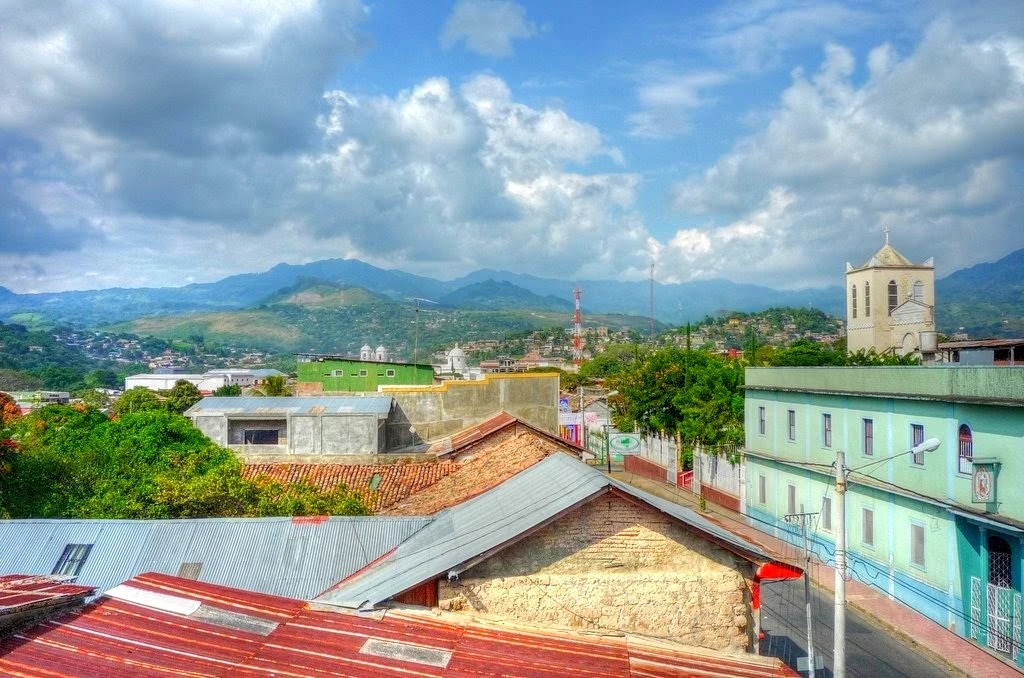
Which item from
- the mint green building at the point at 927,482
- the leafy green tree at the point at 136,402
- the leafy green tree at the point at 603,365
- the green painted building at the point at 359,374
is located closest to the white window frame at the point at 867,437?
the mint green building at the point at 927,482

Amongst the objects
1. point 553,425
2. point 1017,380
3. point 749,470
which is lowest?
point 749,470

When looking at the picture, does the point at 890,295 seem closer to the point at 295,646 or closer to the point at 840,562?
the point at 840,562

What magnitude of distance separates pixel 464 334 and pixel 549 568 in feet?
621

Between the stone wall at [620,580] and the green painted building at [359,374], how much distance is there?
3671 cm

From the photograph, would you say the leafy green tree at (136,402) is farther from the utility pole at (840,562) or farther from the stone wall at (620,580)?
the utility pole at (840,562)

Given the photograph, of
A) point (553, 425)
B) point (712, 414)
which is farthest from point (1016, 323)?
point (553, 425)

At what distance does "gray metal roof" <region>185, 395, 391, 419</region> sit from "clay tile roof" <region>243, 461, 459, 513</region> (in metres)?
2.22

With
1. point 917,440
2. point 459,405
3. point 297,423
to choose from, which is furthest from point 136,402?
point 917,440

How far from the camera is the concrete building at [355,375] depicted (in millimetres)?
48219

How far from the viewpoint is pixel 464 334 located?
19950 cm

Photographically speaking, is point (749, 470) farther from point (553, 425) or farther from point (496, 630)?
point (496, 630)

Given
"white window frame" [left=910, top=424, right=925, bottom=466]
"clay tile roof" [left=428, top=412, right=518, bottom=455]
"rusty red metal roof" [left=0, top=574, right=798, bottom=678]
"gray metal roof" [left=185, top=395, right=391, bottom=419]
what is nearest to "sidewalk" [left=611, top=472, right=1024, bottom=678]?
"white window frame" [left=910, top=424, right=925, bottom=466]

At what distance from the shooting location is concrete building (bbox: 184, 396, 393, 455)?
30.0m

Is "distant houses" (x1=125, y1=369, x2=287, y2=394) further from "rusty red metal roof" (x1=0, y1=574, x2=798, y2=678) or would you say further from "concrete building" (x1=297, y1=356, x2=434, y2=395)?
"rusty red metal roof" (x1=0, y1=574, x2=798, y2=678)
